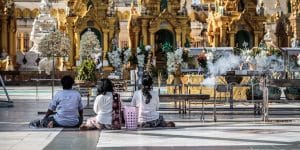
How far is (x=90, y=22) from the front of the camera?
48.1 metres

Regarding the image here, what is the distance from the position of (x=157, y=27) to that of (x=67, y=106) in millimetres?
34485

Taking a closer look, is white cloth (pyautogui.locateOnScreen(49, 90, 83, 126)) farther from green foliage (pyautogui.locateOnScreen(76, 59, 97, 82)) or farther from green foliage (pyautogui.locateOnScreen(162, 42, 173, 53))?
green foliage (pyautogui.locateOnScreen(162, 42, 173, 53))

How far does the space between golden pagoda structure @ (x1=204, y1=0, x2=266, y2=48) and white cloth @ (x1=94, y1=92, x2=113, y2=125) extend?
34.6 meters

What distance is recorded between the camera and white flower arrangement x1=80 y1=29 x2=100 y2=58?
45719 mm

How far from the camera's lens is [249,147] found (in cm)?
1109

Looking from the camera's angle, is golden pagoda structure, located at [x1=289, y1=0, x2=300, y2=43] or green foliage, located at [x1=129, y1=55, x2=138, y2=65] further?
golden pagoda structure, located at [x1=289, y1=0, x2=300, y2=43]

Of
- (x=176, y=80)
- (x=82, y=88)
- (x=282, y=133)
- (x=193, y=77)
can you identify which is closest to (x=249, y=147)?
(x=282, y=133)

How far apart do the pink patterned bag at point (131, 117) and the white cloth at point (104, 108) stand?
31 cm

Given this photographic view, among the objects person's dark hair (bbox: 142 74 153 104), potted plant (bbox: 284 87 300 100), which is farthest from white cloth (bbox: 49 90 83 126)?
potted plant (bbox: 284 87 300 100)

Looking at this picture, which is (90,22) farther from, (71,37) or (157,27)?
(157,27)

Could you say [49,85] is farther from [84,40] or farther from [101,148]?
[101,148]

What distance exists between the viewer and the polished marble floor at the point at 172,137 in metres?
11.4

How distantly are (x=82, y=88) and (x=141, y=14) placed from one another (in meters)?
27.6

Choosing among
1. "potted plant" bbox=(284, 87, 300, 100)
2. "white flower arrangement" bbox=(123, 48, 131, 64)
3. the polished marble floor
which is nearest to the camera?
the polished marble floor
